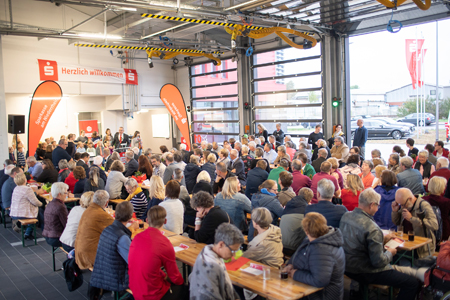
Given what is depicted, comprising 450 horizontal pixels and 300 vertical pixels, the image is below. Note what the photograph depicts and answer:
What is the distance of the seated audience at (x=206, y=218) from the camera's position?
3.89 m

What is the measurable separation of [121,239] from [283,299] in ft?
5.26

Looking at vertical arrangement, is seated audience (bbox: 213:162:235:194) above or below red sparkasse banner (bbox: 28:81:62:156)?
below

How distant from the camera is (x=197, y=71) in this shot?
16562mm

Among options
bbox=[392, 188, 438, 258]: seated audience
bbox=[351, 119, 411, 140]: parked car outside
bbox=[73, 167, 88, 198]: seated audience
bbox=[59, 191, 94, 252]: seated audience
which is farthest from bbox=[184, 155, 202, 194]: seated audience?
bbox=[351, 119, 411, 140]: parked car outside

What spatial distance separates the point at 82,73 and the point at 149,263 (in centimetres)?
1297

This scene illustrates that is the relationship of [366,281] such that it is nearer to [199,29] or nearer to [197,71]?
[199,29]

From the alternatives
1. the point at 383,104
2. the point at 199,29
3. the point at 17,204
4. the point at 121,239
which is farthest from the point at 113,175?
the point at 383,104

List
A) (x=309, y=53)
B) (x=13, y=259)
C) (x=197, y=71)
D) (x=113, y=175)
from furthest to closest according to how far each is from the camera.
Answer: (x=197, y=71)
(x=309, y=53)
(x=113, y=175)
(x=13, y=259)

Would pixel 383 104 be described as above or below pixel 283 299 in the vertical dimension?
above

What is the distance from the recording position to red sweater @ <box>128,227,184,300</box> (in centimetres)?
302

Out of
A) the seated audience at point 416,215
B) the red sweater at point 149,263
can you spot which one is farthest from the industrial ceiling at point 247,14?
the red sweater at point 149,263

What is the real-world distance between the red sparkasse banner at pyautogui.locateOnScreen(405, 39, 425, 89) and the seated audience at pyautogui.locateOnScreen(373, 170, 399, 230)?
6.87 metres

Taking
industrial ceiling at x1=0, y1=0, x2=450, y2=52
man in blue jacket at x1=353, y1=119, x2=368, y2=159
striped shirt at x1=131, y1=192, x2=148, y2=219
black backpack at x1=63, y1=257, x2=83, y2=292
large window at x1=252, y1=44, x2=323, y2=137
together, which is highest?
industrial ceiling at x1=0, y1=0, x2=450, y2=52

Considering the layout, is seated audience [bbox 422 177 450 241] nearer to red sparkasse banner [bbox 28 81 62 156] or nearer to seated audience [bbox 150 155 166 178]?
seated audience [bbox 150 155 166 178]
